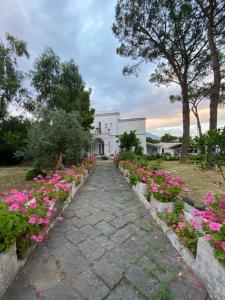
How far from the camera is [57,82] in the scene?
38.2ft

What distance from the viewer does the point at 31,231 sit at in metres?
1.72

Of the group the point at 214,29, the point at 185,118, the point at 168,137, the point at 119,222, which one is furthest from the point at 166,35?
the point at 168,137

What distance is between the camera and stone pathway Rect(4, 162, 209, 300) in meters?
1.37

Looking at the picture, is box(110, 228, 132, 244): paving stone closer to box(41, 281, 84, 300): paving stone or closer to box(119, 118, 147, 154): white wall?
box(41, 281, 84, 300): paving stone

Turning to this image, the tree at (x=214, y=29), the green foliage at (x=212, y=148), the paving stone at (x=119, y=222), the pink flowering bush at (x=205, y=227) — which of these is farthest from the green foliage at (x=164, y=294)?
the tree at (x=214, y=29)

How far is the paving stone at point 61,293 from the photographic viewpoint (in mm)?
1320

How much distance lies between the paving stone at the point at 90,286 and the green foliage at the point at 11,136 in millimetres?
14742

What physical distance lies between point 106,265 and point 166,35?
442 inches

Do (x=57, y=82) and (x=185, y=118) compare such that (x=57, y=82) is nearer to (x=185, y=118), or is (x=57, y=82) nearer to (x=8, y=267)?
(x=185, y=118)

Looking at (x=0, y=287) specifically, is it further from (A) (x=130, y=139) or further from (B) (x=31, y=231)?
(A) (x=130, y=139)

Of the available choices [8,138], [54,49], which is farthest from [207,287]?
[8,138]

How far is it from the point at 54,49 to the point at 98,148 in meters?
12.4

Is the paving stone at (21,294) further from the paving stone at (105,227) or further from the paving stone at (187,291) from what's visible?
the paving stone at (187,291)

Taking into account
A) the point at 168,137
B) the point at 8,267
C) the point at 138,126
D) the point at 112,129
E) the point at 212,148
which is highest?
the point at 168,137
